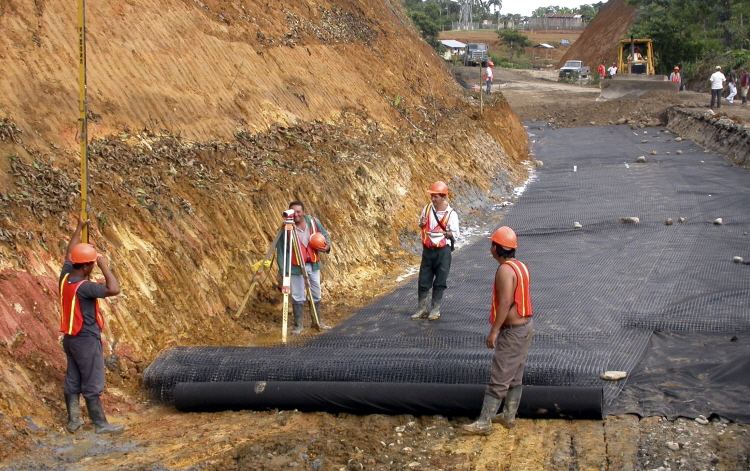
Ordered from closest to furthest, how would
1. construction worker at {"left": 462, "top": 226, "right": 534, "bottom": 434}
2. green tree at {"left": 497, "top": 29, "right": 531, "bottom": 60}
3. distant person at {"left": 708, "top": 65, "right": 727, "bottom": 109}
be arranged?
construction worker at {"left": 462, "top": 226, "right": 534, "bottom": 434} → distant person at {"left": 708, "top": 65, "right": 727, "bottom": 109} → green tree at {"left": 497, "top": 29, "right": 531, "bottom": 60}

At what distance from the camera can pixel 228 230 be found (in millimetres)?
9812

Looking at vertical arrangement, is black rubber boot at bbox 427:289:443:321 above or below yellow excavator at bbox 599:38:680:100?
below

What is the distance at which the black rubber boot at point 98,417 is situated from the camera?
20.7ft

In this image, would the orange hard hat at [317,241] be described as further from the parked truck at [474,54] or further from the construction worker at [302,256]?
the parked truck at [474,54]

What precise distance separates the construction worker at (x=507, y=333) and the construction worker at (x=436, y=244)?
8.45 feet

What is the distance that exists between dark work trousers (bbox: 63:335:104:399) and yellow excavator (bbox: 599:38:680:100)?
110ft

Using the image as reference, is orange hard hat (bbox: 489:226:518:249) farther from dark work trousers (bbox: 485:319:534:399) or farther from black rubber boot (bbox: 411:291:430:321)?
black rubber boot (bbox: 411:291:430:321)

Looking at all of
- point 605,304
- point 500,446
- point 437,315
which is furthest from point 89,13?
point 500,446

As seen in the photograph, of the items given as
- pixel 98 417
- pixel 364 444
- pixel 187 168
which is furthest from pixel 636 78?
pixel 98 417

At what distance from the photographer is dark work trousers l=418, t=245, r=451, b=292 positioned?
903cm

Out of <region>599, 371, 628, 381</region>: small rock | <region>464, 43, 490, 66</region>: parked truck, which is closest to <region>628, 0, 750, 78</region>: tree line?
<region>464, 43, 490, 66</region>: parked truck

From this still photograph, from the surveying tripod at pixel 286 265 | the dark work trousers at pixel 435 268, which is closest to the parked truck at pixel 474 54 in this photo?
the dark work trousers at pixel 435 268

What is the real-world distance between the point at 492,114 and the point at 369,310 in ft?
49.7

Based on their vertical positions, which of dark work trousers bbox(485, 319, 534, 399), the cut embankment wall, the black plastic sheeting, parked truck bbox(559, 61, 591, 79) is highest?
parked truck bbox(559, 61, 591, 79)
